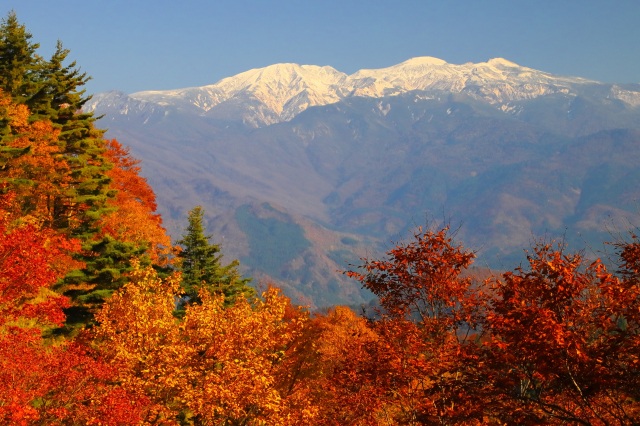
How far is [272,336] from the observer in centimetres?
3042

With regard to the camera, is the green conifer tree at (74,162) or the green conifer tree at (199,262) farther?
the green conifer tree at (199,262)

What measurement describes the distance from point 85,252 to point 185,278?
17427 millimetres

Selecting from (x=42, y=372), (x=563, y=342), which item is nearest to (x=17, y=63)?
(x=42, y=372)

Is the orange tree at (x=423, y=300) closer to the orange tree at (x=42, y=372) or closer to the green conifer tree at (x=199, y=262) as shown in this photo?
the orange tree at (x=42, y=372)

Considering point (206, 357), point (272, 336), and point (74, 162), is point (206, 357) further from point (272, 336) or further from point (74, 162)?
point (74, 162)

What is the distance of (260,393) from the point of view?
1091 inches

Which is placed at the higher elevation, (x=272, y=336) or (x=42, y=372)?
(x=272, y=336)

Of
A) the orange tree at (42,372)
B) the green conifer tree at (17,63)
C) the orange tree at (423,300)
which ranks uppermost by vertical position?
the green conifer tree at (17,63)

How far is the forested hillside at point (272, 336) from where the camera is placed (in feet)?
52.3

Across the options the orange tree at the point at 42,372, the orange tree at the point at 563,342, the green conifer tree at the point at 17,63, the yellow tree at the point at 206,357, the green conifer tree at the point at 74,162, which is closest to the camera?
the orange tree at the point at 563,342

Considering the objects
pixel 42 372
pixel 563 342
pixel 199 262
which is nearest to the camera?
pixel 563 342

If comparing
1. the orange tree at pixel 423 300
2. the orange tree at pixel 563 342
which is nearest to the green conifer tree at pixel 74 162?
the orange tree at pixel 423 300

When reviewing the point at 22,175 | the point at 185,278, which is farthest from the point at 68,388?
the point at 185,278

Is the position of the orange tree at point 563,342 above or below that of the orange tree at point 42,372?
above
